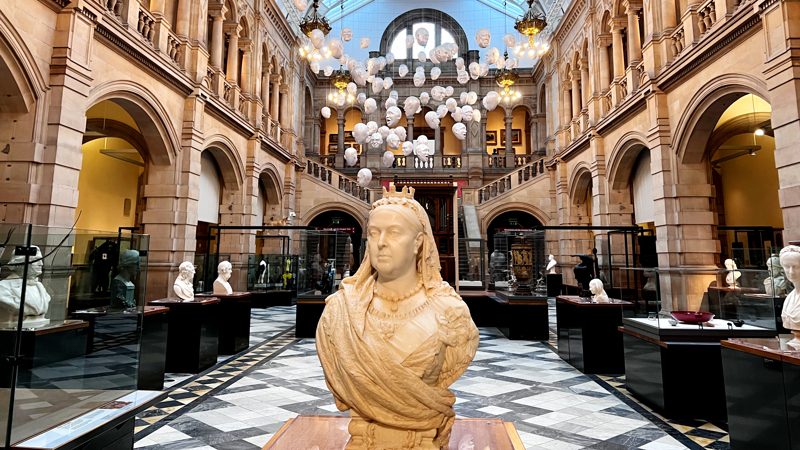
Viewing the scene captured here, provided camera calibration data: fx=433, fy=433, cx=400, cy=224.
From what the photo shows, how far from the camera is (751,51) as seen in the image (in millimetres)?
7145

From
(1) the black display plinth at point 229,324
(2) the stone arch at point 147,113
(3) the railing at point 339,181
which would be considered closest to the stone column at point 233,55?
(2) the stone arch at point 147,113

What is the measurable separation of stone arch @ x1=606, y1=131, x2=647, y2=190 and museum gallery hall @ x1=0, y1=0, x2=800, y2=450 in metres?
0.09

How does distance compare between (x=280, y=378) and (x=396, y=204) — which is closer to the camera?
(x=396, y=204)

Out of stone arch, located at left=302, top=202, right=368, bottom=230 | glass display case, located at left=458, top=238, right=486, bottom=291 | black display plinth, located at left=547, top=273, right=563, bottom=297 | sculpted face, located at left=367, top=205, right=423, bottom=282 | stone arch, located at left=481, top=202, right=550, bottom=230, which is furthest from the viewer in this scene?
stone arch, located at left=302, top=202, right=368, bottom=230

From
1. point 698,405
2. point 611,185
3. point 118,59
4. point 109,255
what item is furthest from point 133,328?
point 611,185

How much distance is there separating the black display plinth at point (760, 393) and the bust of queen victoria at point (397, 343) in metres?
2.34

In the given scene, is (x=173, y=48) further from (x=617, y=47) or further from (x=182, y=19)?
(x=617, y=47)

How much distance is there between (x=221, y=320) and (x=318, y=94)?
1848 cm

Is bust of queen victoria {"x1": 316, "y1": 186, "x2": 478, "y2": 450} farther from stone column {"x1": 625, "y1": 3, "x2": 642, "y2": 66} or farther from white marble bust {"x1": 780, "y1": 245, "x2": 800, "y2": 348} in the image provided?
stone column {"x1": 625, "y1": 3, "x2": 642, "y2": 66}

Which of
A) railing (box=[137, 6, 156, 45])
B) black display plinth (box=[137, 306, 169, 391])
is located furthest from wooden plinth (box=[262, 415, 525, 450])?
railing (box=[137, 6, 156, 45])

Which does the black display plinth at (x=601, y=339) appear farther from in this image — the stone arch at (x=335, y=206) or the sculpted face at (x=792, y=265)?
the stone arch at (x=335, y=206)

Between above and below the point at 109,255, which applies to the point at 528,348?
below

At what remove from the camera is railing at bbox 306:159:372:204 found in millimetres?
19212

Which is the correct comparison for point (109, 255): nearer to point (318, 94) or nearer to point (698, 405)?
point (698, 405)
